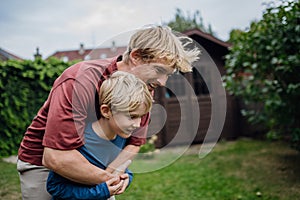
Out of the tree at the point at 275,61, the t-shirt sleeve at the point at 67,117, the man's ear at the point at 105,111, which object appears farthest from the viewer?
the tree at the point at 275,61

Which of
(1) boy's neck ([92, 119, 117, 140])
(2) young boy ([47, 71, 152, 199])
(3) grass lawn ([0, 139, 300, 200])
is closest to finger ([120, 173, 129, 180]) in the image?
(2) young boy ([47, 71, 152, 199])

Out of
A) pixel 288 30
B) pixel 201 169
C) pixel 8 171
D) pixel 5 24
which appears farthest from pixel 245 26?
pixel 8 171

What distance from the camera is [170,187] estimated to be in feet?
13.1

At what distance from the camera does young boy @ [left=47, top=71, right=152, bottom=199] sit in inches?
46.2

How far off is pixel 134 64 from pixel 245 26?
12.0 ft

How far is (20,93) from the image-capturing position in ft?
17.8

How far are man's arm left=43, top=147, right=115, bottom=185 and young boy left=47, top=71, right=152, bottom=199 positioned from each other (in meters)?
0.08

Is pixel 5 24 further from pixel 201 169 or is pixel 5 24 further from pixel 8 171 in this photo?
pixel 201 169

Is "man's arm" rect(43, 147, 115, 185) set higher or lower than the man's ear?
lower

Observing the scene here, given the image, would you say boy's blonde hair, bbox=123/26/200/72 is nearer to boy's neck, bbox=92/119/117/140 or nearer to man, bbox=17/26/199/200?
man, bbox=17/26/199/200

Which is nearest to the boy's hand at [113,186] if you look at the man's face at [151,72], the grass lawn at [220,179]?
the man's face at [151,72]

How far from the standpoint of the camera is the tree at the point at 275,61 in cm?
362

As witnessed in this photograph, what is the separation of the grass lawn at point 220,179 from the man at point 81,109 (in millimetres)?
1132

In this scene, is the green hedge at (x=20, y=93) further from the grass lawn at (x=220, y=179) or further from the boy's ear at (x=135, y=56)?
the boy's ear at (x=135, y=56)
